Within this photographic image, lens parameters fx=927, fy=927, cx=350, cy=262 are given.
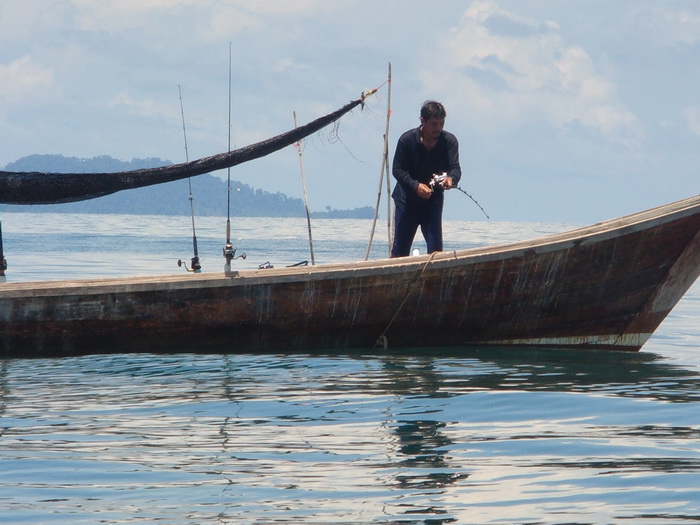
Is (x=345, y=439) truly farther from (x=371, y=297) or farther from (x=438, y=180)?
(x=438, y=180)

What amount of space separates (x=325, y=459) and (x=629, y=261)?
4.12 metres

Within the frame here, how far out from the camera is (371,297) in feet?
25.0

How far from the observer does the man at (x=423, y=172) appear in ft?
25.3

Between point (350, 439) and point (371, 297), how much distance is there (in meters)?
2.75

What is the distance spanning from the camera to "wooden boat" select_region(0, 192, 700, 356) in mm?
7465

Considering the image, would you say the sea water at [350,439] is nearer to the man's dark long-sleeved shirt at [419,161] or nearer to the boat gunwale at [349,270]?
the boat gunwale at [349,270]

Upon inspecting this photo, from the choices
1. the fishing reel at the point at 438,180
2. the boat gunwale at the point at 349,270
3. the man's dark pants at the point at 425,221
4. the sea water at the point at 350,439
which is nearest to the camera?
the sea water at the point at 350,439

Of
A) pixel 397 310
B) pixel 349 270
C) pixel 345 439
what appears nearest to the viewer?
pixel 345 439

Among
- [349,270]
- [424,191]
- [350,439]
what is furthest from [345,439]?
[424,191]

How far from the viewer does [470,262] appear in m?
7.46

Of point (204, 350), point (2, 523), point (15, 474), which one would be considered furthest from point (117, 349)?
point (2, 523)

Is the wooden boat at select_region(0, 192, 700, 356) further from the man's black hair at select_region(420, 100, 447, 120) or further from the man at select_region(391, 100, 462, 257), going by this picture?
the man's black hair at select_region(420, 100, 447, 120)

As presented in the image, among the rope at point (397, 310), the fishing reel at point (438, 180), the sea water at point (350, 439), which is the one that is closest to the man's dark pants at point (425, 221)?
the fishing reel at point (438, 180)

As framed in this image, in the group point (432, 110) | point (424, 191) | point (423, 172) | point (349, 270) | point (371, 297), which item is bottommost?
point (371, 297)
